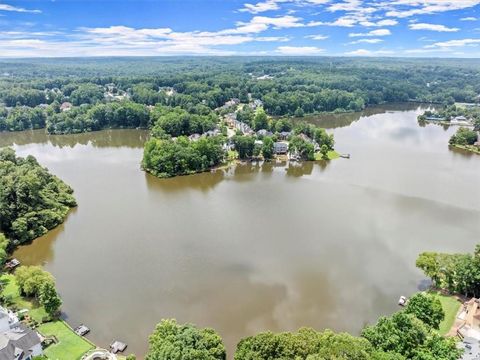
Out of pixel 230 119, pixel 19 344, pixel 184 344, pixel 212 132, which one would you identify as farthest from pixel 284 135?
pixel 19 344

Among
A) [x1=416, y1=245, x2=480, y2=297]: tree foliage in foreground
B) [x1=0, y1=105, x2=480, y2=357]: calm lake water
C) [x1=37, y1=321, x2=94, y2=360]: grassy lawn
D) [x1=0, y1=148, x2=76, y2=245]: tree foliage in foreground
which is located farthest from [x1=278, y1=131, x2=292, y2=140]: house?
[x1=37, y1=321, x2=94, y2=360]: grassy lawn

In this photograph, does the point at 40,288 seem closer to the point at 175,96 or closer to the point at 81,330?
the point at 81,330

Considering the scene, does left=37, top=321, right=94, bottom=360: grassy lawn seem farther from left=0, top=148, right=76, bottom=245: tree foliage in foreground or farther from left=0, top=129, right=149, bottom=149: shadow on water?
left=0, top=129, right=149, bottom=149: shadow on water

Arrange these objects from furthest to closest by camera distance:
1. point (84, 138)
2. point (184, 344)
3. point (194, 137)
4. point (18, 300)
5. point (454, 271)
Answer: point (84, 138)
point (194, 137)
point (454, 271)
point (18, 300)
point (184, 344)

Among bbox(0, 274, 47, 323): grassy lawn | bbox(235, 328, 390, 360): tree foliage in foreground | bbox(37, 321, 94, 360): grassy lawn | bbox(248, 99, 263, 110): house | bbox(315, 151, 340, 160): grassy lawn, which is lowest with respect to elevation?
bbox(37, 321, 94, 360): grassy lawn

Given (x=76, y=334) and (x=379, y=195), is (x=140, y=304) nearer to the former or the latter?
(x=76, y=334)

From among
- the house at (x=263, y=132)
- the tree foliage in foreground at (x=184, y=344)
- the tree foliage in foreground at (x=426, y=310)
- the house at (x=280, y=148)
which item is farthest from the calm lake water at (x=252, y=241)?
the house at (x=263, y=132)
